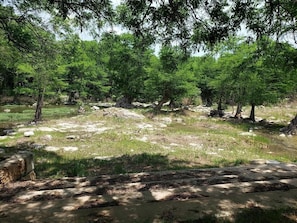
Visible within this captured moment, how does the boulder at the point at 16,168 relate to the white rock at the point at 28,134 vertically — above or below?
above

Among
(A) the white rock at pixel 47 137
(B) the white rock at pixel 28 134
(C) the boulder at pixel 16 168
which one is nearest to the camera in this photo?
(C) the boulder at pixel 16 168

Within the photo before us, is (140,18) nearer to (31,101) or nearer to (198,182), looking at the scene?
(198,182)

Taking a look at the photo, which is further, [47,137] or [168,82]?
[168,82]

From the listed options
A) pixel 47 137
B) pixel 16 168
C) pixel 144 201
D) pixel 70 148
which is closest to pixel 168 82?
pixel 47 137

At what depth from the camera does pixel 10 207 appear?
3.35m

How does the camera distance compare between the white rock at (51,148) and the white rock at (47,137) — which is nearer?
the white rock at (51,148)

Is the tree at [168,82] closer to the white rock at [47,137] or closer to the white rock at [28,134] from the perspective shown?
the white rock at [47,137]

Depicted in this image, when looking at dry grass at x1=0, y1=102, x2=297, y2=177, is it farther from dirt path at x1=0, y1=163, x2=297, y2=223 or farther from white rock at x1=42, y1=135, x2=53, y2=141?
dirt path at x1=0, y1=163, x2=297, y2=223

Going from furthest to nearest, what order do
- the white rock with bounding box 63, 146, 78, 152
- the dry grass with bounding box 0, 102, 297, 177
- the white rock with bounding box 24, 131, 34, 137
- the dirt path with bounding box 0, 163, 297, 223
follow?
the white rock with bounding box 24, 131, 34, 137 → the white rock with bounding box 63, 146, 78, 152 → the dry grass with bounding box 0, 102, 297, 177 → the dirt path with bounding box 0, 163, 297, 223

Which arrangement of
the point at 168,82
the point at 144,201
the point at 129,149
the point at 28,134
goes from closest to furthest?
1. the point at 144,201
2. the point at 129,149
3. the point at 28,134
4. the point at 168,82

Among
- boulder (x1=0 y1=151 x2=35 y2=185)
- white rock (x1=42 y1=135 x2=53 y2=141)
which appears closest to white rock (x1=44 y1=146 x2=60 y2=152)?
white rock (x1=42 y1=135 x2=53 y2=141)

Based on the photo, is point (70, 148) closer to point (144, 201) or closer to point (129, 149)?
point (129, 149)

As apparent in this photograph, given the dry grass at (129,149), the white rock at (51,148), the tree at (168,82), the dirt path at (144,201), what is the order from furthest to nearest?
the tree at (168,82) → the white rock at (51,148) → the dry grass at (129,149) → the dirt path at (144,201)

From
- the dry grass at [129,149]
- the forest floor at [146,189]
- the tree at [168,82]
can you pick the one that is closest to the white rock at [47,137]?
the dry grass at [129,149]
